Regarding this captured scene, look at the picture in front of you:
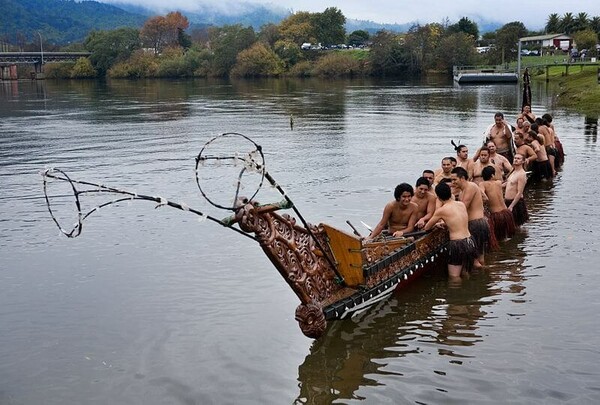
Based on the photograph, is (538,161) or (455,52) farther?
(455,52)

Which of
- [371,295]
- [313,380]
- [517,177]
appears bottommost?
[313,380]

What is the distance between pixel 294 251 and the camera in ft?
31.1

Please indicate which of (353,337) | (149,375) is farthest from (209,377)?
(353,337)

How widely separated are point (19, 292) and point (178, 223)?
17.3 ft

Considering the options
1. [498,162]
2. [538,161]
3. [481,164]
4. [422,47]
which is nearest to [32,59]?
[422,47]

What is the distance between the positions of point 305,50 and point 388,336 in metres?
117

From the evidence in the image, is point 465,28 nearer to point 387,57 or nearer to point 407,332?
point 387,57

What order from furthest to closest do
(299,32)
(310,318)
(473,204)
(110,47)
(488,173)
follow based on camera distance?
(110,47), (299,32), (488,173), (473,204), (310,318)

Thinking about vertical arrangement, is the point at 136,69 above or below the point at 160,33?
below

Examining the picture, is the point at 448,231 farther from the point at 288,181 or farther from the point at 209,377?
the point at 288,181

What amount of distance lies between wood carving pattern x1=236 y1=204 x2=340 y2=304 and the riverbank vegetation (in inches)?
3273

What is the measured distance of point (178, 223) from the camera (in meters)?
17.8

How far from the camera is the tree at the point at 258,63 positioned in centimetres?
11538

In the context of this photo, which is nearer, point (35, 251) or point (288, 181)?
point (35, 251)
